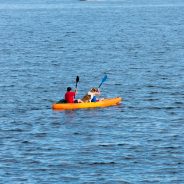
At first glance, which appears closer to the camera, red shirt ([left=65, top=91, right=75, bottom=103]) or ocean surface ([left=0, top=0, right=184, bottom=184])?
ocean surface ([left=0, top=0, right=184, bottom=184])

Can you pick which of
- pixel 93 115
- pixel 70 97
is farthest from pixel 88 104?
pixel 93 115

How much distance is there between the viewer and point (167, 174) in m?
45.3

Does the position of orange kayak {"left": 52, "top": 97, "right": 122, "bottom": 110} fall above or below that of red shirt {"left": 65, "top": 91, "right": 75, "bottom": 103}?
below

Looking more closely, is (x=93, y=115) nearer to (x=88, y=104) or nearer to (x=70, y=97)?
(x=88, y=104)

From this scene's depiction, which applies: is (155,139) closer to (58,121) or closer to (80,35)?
(58,121)

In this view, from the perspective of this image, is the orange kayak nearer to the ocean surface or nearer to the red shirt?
the red shirt

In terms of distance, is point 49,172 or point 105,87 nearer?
point 49,172

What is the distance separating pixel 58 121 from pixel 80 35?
8016 centimetres

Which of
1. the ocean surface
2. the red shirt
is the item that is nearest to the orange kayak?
the red shirt

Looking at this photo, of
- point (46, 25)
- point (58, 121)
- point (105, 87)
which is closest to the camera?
point (58, 121)

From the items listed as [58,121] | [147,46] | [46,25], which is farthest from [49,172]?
[46,25]

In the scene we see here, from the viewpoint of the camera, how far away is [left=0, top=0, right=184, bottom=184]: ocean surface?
46.2 meters

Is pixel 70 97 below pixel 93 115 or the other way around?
the other way around

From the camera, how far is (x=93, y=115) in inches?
2402
